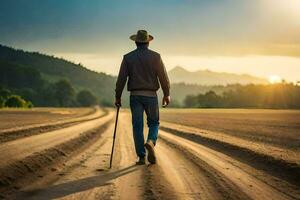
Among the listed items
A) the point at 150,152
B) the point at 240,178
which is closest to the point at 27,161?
the point at 150,152

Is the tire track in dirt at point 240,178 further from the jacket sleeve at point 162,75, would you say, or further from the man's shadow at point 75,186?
the man's shadow at point 75,186

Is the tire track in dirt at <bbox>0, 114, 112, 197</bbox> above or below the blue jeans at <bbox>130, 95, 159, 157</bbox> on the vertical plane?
below

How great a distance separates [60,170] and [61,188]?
89.3 inches

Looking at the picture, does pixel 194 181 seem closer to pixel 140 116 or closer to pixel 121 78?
pixel 140 116

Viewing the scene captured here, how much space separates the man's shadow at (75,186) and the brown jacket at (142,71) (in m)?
2.37

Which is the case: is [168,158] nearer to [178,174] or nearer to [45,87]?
[178,174]

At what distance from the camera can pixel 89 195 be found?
6691mm

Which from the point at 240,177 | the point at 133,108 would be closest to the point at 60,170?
the point at 133,108

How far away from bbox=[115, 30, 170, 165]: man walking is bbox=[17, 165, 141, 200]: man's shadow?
184cm

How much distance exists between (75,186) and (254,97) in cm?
16790

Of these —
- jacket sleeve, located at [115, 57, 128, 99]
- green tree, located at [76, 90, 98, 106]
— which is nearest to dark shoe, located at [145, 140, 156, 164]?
jacket sleeve, located at [115, 57, 128, 99]

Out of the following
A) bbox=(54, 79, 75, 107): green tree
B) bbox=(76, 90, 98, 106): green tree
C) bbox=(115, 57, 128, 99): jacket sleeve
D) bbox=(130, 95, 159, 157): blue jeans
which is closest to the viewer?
bbox=(130, 95, 159, 157): blue jeans

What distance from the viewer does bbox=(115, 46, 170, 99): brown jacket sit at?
1061 cm

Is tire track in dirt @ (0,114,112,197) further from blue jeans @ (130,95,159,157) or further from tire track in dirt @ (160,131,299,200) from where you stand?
tire track in dirt @ (160,131,299,200)
